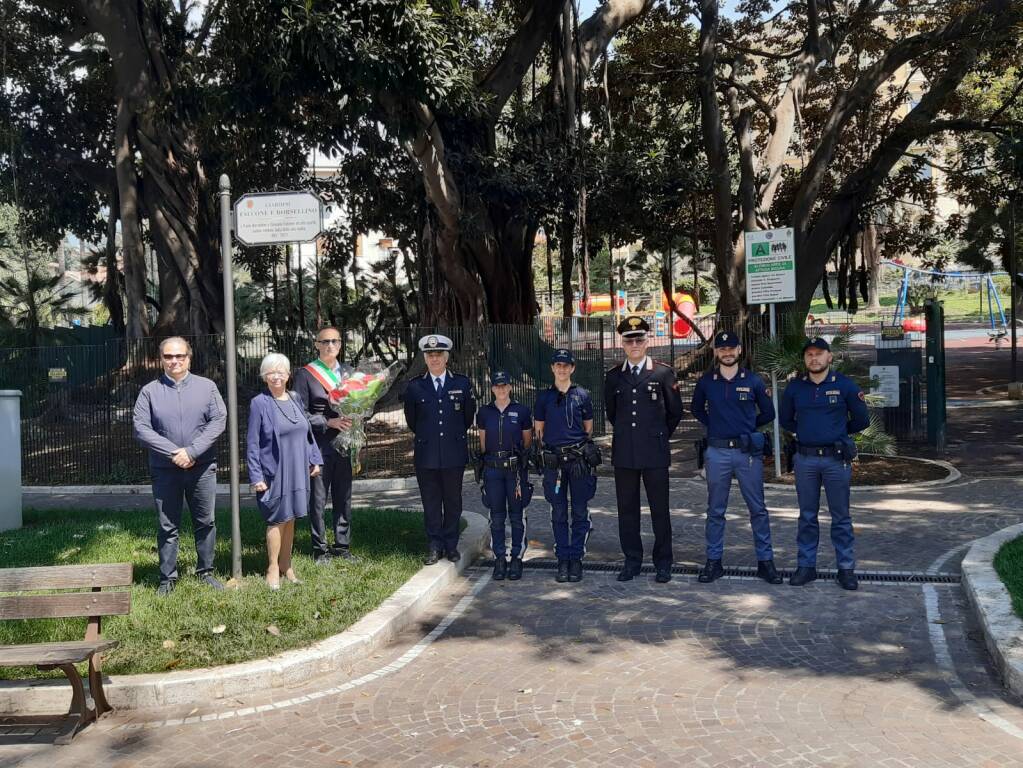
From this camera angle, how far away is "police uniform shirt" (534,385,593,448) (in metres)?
7.83

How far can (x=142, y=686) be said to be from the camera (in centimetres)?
549

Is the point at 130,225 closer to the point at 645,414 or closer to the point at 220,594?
the point at 220,594

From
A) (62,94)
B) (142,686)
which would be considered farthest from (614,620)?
(62,94)

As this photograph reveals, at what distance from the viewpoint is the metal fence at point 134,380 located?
14.3 m

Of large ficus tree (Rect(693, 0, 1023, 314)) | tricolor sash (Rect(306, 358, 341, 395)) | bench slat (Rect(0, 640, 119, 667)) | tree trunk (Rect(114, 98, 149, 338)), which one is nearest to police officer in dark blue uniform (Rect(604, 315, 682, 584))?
tricolor sash (Rect(306, 358, 341, 395))

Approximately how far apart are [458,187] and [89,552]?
9.87 metres

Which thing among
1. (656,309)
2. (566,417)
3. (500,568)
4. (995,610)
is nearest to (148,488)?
(500,568)

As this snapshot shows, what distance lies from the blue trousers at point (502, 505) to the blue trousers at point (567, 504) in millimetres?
269

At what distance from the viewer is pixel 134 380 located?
47.8 ft

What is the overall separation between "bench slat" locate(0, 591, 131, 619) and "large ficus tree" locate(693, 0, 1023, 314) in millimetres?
15444

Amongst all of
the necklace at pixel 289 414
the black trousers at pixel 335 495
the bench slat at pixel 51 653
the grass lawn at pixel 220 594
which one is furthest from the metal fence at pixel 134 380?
the bench slat at pixel 51 653

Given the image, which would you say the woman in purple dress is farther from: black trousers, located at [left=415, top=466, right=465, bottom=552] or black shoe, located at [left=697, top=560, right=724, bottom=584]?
black shoe, located at [left=697, top=560, right=724, bottom=584]

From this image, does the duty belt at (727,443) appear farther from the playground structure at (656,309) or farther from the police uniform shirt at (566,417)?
the playground structure at (656,309)

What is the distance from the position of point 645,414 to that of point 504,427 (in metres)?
1.09
